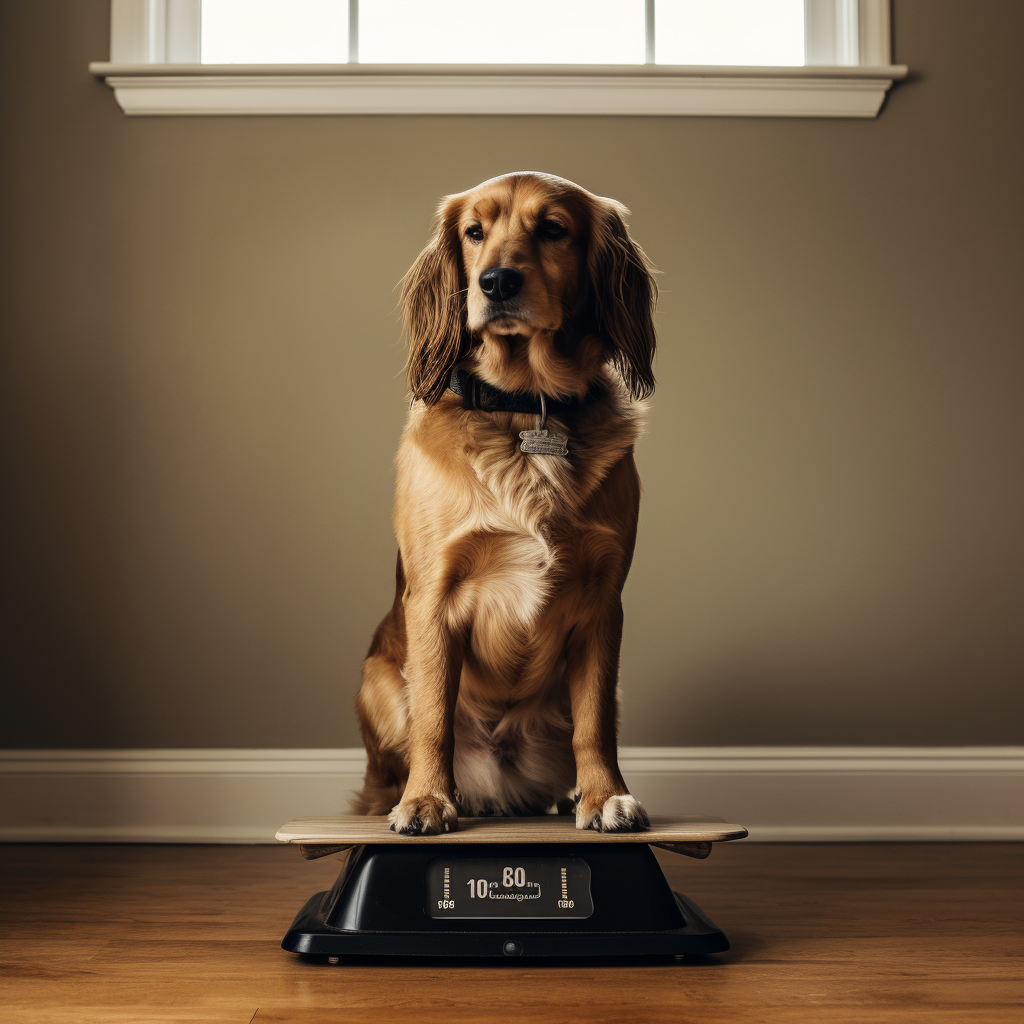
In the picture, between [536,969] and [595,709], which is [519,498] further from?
[536,969]

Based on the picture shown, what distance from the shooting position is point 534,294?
125 cm

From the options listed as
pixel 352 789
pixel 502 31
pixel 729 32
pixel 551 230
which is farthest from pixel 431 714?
pixel 729 32

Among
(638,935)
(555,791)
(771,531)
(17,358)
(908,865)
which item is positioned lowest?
(908,865)

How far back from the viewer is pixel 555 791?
1426 mm

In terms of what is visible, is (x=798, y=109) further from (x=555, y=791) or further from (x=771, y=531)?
(x=555, y=791)

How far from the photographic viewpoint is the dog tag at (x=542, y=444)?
1290 mm

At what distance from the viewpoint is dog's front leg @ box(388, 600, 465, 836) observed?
1.20 m

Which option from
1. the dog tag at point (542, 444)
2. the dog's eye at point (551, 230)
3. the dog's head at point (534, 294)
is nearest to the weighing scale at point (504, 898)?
the dog tag at point (542, 444)

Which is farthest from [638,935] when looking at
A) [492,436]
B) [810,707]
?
[810,707]

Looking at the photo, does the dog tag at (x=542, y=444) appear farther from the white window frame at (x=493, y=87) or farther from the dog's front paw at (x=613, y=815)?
the white window frame at (x=493, y=87)

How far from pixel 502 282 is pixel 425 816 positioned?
74 cm

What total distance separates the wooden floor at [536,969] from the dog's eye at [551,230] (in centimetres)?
102

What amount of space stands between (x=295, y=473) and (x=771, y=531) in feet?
3.82

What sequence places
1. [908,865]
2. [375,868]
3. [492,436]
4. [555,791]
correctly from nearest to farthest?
[375,868], [492,436], [555,791], [908,865]
